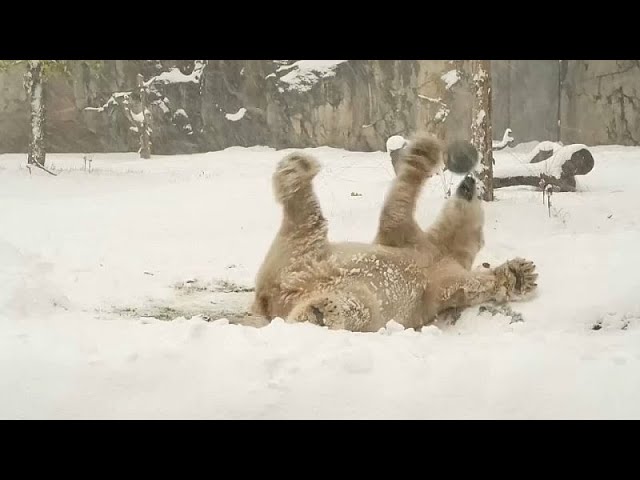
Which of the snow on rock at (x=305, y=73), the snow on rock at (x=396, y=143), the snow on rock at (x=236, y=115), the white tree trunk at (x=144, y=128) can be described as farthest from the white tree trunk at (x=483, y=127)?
the white tree trunk at (x=144, y=128)

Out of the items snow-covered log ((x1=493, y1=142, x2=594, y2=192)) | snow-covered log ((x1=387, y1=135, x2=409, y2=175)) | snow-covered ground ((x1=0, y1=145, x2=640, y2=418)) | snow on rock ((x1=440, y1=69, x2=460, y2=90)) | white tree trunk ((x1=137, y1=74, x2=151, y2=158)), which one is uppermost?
snow on rock ((x1=440, y1=69, x2=460, y2=90))

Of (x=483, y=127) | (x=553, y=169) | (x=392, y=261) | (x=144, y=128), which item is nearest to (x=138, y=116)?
(x=144, y=128)

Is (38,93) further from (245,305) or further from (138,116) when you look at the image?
(245,305)

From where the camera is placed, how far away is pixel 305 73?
211 centimetres

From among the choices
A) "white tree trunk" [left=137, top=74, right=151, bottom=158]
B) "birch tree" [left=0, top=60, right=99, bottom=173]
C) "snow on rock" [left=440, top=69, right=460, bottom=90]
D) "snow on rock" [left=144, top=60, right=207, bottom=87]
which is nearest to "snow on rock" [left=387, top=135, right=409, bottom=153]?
"snow on rock" [left=440, top=69, right=460, bottom=90]

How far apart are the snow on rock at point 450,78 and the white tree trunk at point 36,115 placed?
1245 millimetres

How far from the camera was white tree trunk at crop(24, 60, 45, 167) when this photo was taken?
82.8 inches

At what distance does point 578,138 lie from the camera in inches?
87.0

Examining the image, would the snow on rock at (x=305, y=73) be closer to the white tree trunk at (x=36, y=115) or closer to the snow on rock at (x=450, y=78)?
the snow on rock at (x=450, y=78)

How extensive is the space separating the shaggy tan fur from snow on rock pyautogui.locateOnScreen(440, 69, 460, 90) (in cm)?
19

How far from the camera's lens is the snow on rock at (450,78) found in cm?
213

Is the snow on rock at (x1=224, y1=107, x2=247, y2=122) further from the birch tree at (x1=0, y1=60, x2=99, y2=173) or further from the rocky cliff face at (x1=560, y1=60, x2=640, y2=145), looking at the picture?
the rocky cliff face at (x1=560, y1=60, x2=640, y2=145)

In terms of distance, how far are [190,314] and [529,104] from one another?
51.5 inches
